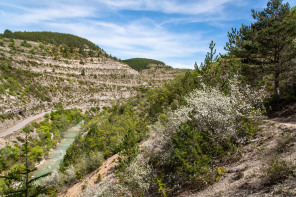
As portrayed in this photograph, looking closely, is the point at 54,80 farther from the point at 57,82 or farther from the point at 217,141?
the point at 217,141

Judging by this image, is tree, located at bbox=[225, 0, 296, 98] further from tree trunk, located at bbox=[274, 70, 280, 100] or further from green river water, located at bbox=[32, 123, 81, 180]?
green river water, located at bbox=[32, 123, 81, 180]

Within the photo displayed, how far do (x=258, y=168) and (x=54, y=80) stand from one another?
91611mm

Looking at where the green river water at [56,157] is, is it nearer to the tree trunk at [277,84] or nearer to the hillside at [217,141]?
the hillside at [217,141]

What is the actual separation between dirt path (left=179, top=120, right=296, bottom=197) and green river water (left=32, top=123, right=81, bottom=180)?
111 feet

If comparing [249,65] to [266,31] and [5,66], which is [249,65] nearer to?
[266,31]

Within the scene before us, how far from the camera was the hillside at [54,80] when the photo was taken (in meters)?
51.8

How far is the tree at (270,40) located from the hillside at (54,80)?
167ft

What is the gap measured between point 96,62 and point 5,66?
68.1 m

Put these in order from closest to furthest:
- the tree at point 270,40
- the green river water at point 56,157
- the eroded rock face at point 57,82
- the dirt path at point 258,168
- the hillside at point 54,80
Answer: the dirt path at point 258,168, the tree at point 270,40, the green river water at point 56,157, the eroded rock face at point 57,82, the hillside at point 54,80

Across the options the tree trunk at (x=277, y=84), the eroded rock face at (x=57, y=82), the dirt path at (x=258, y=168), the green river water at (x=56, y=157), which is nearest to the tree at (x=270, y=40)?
the tree trunk at (x=277, y=84)

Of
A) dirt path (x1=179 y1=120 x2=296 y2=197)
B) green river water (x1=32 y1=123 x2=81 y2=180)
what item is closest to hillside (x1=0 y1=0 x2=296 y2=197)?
dirt path (x1=179 y1=120 x2=296 y2=197)

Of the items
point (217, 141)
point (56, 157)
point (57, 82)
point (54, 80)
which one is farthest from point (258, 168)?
point (57, 82)

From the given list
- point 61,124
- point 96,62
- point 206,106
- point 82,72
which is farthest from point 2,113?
point 96,62

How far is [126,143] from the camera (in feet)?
44.7
